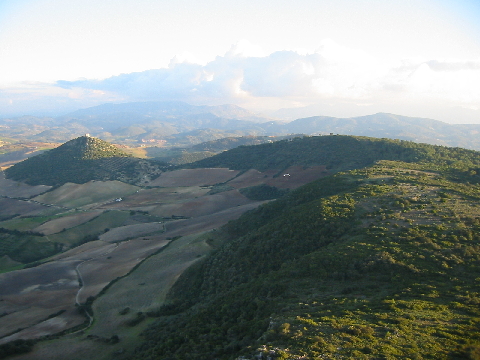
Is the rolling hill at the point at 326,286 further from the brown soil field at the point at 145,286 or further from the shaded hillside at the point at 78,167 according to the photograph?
the shaded hillside at the point at 78,167

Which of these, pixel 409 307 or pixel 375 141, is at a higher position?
pixel 375 141

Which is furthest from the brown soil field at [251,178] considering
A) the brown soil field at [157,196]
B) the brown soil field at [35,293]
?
the brown soil field at [35,293]

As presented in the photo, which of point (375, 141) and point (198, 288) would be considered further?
point (375, 141)

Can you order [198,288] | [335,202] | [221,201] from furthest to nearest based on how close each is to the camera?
[221,201]
[335,202]
[198,288]

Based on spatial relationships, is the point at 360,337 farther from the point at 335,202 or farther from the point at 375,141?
the point at 375,141

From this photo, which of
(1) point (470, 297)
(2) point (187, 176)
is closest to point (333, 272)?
(1) point (470, 297)

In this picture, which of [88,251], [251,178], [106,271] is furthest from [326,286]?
[251,178]

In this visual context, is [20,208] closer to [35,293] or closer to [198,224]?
[198,224]
